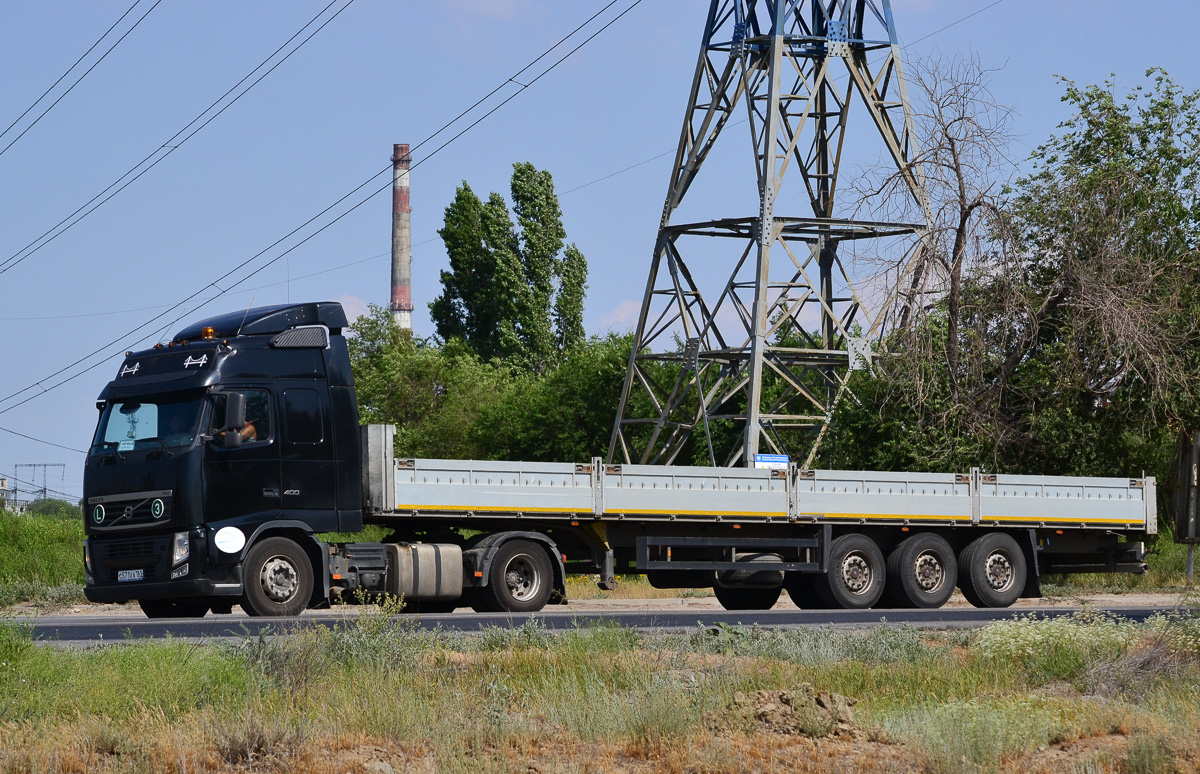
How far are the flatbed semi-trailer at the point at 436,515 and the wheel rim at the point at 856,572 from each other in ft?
0.12

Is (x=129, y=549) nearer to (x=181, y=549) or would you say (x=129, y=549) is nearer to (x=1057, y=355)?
(x=181, y=549)

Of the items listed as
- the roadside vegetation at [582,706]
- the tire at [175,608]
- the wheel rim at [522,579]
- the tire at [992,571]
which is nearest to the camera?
the roadside vegetation at [582,706]

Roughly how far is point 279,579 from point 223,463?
5.46ft

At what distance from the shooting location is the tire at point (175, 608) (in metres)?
19.5

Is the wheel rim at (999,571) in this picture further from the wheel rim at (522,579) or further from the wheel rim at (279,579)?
the wheel rim at (279,579)

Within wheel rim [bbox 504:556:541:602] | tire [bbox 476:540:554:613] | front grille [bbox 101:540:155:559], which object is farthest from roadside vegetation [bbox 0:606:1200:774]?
wheel rim [bbox 504:556:541:602]

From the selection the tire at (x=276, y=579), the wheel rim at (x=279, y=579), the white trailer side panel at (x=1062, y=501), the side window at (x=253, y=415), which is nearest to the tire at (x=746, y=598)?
the white trailer side panel at (x=1062, y=501)

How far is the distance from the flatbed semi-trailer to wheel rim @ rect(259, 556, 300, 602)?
2cm

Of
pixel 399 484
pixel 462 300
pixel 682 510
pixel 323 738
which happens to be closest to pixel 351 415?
pixel 399 484

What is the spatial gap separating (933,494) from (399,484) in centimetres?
892

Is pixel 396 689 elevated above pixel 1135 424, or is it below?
below

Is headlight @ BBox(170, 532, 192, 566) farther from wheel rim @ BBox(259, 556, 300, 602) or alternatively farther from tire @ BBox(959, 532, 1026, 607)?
tire @ BBox(959, 532, 1026, 607)

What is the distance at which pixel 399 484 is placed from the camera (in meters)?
19.4

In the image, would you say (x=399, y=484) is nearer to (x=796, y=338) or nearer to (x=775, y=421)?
(x=775, y=421)
